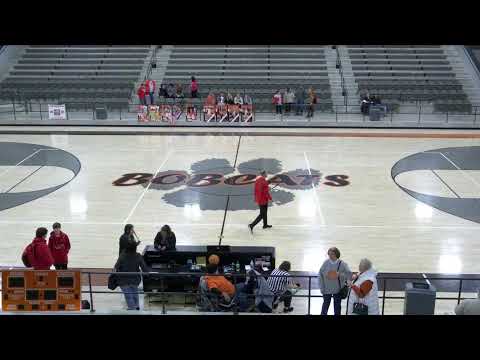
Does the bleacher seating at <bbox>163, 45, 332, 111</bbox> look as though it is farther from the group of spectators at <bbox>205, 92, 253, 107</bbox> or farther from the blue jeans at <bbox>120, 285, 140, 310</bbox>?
the blue jeans at <bbox>120, 285, 140, 310</bbox>

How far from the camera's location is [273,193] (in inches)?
625

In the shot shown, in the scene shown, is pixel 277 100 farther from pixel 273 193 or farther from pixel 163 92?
pixel 273 193

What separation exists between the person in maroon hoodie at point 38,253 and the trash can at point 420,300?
18.4ft

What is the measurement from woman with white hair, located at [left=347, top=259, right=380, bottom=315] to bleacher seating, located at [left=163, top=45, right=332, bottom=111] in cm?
1827

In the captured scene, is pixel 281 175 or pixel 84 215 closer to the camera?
pixel 84 215

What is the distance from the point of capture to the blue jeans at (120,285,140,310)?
29.8ft

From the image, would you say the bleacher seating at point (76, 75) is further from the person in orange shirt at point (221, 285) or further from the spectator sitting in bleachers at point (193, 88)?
the person in orange shirt at point (221, 285)

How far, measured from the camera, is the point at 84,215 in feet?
46.6
